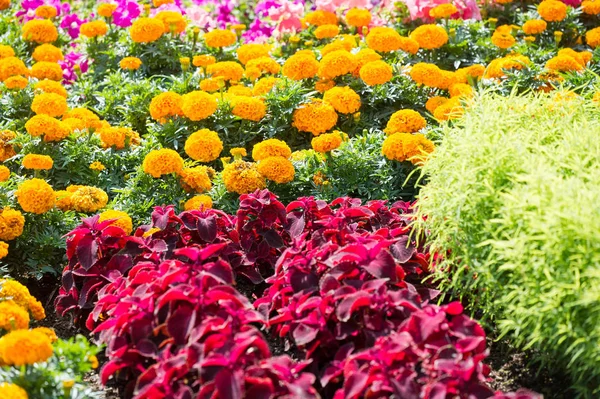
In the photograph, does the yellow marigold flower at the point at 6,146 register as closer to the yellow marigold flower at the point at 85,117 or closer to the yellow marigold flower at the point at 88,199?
the yellow marigold flower at the point at 85,117

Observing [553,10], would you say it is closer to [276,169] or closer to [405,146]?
[405,146]

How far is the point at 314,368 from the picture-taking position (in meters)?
2.76

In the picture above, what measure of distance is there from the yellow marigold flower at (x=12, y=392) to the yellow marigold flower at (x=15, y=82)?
250 cm

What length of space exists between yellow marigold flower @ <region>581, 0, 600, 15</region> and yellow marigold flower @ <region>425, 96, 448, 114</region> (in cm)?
171

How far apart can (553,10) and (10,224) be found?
3.58 m

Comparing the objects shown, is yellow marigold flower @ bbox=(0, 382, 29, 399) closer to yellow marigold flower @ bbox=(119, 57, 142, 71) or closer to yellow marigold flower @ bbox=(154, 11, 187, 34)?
yellow marigold flower @ bbox=(119, 57, 142, 71)

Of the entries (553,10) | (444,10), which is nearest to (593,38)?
(553,10)

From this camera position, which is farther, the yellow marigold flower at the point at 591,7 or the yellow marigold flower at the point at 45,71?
the yellow marigold flower at the point at 591,7

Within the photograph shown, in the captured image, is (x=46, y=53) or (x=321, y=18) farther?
(x=321, y=18)

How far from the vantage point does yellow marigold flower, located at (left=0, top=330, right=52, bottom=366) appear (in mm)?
2453

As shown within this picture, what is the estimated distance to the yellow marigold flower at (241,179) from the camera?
12.1 ft

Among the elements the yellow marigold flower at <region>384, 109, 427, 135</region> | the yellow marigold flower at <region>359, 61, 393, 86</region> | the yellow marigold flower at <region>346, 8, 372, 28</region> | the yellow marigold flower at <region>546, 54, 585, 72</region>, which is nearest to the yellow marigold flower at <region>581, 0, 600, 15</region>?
the yellow marigold flower at <region>546, 54, 585, 72</region>

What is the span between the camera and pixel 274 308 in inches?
120

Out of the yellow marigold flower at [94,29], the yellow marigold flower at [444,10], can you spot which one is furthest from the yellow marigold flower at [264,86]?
the yellow marigold flower at [94,29]
